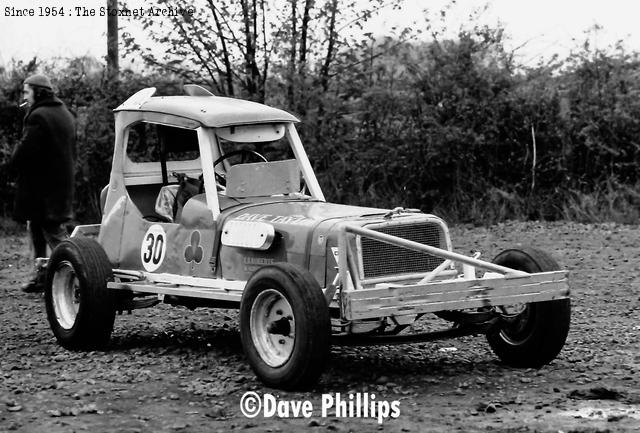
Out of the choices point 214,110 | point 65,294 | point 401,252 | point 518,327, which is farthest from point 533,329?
point 65,294

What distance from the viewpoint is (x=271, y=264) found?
23.3 feet

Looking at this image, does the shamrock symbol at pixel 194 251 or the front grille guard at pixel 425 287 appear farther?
the shamrock symbol at pixel 194 251

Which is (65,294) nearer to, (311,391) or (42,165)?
(311,391)

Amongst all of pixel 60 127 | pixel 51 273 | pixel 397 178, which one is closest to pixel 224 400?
pixel 51 273

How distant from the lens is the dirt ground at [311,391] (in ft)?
20.7

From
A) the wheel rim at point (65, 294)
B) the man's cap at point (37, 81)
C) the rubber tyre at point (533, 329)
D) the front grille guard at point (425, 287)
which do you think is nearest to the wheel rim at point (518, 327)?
the rubber tyre at point (533, 329)

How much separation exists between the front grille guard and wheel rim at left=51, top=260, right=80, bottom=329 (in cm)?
245

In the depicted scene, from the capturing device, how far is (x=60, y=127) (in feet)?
38.1

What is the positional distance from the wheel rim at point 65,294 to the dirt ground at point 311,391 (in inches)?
11.0

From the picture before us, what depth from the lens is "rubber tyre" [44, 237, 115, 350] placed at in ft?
27.6

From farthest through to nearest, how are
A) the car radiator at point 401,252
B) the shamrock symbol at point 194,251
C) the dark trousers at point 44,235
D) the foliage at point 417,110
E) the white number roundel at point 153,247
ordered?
the foliage at point 417,110
the dark trousers at point 44,235
the white number roundel at point 153,247
the shamrock symbol at point 194,251
the car radiator at point 401,252

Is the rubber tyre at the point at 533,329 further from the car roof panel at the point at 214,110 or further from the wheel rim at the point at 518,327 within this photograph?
the car roof panel at the point at 214,110

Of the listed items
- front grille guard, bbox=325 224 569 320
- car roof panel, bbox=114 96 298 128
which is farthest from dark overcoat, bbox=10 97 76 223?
front grille guard, bbox=325 224 569 320

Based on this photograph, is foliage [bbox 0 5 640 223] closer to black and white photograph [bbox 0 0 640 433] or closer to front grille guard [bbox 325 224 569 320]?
black and white photograph [bbox 0 0 640 433]
